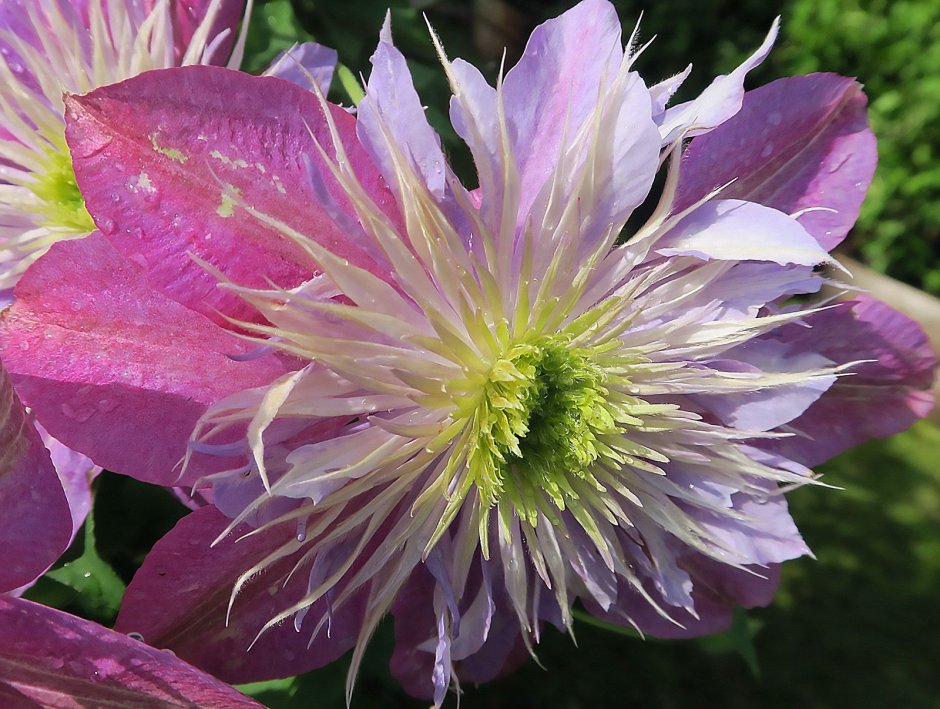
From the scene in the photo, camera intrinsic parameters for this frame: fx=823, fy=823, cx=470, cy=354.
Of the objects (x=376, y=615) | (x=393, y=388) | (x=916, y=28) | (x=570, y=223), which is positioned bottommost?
(x=376, y=615)

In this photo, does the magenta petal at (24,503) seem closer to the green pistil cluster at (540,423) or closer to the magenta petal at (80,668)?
the magenta petal at (80,668)

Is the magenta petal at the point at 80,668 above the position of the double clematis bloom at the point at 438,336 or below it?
below

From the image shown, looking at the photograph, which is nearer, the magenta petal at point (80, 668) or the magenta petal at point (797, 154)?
the magenta petal at point (80, 668)

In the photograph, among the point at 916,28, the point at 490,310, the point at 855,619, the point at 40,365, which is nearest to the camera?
the point at 40,365

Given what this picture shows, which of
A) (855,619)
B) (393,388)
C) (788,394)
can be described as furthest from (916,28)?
(393,388)

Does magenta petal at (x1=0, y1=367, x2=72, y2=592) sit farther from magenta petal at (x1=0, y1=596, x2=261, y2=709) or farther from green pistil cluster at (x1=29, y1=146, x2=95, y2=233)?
green pistil cluster at (x1=29, y1=146, x2=95, y2=233)

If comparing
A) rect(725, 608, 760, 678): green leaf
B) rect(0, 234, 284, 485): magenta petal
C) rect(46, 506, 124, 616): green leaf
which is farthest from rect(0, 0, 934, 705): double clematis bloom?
rect(725, 608, 760, 678): green leaf

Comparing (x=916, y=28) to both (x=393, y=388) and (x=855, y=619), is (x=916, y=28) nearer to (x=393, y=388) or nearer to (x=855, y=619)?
(x=855, y=619)

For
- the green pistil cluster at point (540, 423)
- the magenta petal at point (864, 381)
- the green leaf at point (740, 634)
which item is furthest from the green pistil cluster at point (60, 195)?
the green leaf at point (740, 634)
